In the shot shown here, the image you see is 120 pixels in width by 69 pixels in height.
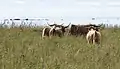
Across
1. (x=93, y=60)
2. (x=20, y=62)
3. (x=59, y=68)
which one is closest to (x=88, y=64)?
(x=93, y=60)

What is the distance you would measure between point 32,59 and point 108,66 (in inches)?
59.7

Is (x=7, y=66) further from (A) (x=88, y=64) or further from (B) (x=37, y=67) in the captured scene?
(A) (x=88, y=64)

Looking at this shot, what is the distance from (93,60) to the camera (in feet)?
20.9

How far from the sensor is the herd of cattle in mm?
12005

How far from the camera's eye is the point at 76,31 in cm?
1941

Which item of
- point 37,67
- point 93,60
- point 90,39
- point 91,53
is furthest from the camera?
point 90,39

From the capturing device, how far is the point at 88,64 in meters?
6.03

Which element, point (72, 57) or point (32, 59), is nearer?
point (32, 59)

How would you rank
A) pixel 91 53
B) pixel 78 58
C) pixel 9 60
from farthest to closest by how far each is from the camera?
pixel 91 53, pixel 78 58, pixel 9 60

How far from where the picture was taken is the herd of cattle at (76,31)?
12005mm

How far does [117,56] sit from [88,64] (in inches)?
46.3

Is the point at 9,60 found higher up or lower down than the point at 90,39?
higher up

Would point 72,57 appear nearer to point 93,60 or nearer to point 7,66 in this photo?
point 93,60

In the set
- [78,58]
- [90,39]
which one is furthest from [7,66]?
[90,39]
